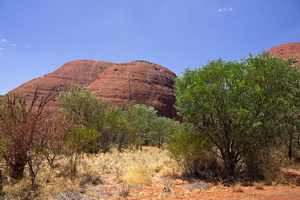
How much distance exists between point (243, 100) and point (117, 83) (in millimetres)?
50171

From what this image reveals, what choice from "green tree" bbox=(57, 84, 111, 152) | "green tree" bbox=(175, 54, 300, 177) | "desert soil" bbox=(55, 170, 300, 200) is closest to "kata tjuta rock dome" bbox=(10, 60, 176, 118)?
"green tree" bbox=(57, 84, 111, 152)

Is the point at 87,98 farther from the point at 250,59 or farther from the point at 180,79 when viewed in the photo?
the point at 250,59

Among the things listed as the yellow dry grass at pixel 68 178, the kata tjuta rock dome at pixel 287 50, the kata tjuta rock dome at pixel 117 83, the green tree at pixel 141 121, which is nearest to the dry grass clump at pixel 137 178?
the yellow dry grass at pixel 68 178

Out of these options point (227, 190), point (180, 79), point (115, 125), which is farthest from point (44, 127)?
point (115, 125)

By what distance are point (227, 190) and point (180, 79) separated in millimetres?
5742

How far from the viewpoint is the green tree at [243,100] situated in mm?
8594

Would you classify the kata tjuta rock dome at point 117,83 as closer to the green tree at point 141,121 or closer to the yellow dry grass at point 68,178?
the green tree at point 141,121

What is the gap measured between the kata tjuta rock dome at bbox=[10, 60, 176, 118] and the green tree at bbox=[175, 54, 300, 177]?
129 ft

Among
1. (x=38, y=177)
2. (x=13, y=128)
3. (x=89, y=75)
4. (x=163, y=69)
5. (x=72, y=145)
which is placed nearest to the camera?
(x=13, y=128)

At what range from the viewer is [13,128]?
688 centimetres

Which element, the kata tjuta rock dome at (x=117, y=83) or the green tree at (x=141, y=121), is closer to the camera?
the green tree at (x=141, y=121)

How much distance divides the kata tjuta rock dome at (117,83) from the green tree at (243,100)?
39.4 m

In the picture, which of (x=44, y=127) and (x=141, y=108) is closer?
(x=44, y=127)

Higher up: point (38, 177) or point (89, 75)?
point (89, 75)
